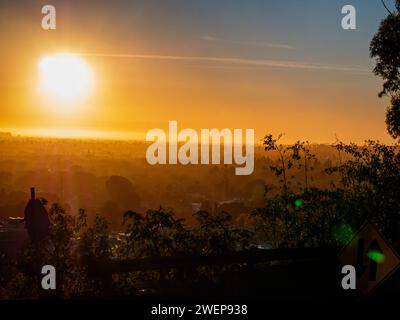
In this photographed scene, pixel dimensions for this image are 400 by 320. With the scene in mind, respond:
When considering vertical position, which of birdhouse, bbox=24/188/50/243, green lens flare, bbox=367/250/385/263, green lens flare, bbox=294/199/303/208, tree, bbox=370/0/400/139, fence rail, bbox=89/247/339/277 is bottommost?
fence rail, bbox=89/247/339/277

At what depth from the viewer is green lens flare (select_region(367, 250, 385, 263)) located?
6961 millimetres

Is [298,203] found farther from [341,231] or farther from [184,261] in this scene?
[184,261]

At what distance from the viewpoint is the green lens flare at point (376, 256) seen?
6.96 m

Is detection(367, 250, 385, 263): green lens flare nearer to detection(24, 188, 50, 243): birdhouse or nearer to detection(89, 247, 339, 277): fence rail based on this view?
detection(89, 247, 339, 277): fence rail

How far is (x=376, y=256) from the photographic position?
7047 mm

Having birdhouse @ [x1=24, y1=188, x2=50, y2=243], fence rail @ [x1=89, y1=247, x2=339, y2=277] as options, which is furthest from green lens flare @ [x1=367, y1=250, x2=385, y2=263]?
birdhouse @ [x1=24, y1=188, x2=50, y2=243]

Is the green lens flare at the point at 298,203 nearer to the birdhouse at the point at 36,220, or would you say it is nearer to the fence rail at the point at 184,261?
the fence rail at the point at 184,261

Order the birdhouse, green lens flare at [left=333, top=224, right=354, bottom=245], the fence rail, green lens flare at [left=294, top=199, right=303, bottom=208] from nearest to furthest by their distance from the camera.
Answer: the fence rail, the birdhouse, green lens flare at [left=333, top=224, right=354, bottom=245], green lens flare at [left=294, top=199, right=303, bottom=208]

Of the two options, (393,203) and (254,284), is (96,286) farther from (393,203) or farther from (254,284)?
(393,203)

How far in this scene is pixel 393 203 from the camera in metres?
15.0

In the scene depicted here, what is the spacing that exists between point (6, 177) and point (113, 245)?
611 ft

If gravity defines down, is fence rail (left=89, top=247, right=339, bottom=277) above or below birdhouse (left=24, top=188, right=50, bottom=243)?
below

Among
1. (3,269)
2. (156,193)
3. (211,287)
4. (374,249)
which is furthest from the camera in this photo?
(156,193)
